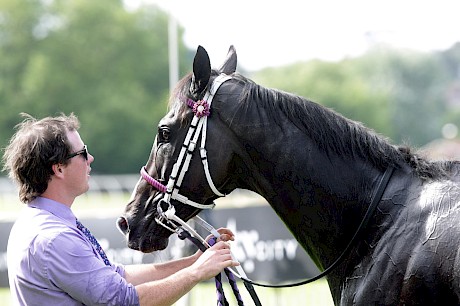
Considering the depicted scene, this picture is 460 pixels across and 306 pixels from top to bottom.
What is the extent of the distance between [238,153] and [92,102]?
151ft

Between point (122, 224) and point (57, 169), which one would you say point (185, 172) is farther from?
point (57, 169)

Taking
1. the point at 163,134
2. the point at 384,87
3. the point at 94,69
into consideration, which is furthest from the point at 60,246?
the point at 384,87

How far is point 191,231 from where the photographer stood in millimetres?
3617

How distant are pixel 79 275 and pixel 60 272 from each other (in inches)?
3.1

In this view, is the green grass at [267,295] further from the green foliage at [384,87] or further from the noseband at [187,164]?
the green foliage at [384,87]

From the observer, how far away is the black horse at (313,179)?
324cm

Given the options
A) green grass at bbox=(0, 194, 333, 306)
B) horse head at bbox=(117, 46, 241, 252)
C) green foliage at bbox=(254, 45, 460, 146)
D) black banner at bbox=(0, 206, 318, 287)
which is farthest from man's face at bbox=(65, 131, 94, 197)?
green foliage at bbox=(254, 45, 460, 146)

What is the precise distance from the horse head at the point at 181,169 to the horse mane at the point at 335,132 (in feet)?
0.73

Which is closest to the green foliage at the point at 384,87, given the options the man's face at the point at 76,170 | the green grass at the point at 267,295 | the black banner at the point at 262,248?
the green grass at the point at 267,295

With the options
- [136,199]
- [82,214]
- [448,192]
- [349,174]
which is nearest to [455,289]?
[448,192]

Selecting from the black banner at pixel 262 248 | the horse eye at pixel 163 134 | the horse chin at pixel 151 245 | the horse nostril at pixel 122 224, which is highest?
the horse eye at pixel 163 134

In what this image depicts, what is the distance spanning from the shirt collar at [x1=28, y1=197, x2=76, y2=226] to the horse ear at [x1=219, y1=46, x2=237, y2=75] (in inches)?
41.5

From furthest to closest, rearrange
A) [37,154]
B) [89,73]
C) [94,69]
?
[94,69] < [89,73] < [37,154]

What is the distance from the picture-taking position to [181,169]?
355cm
